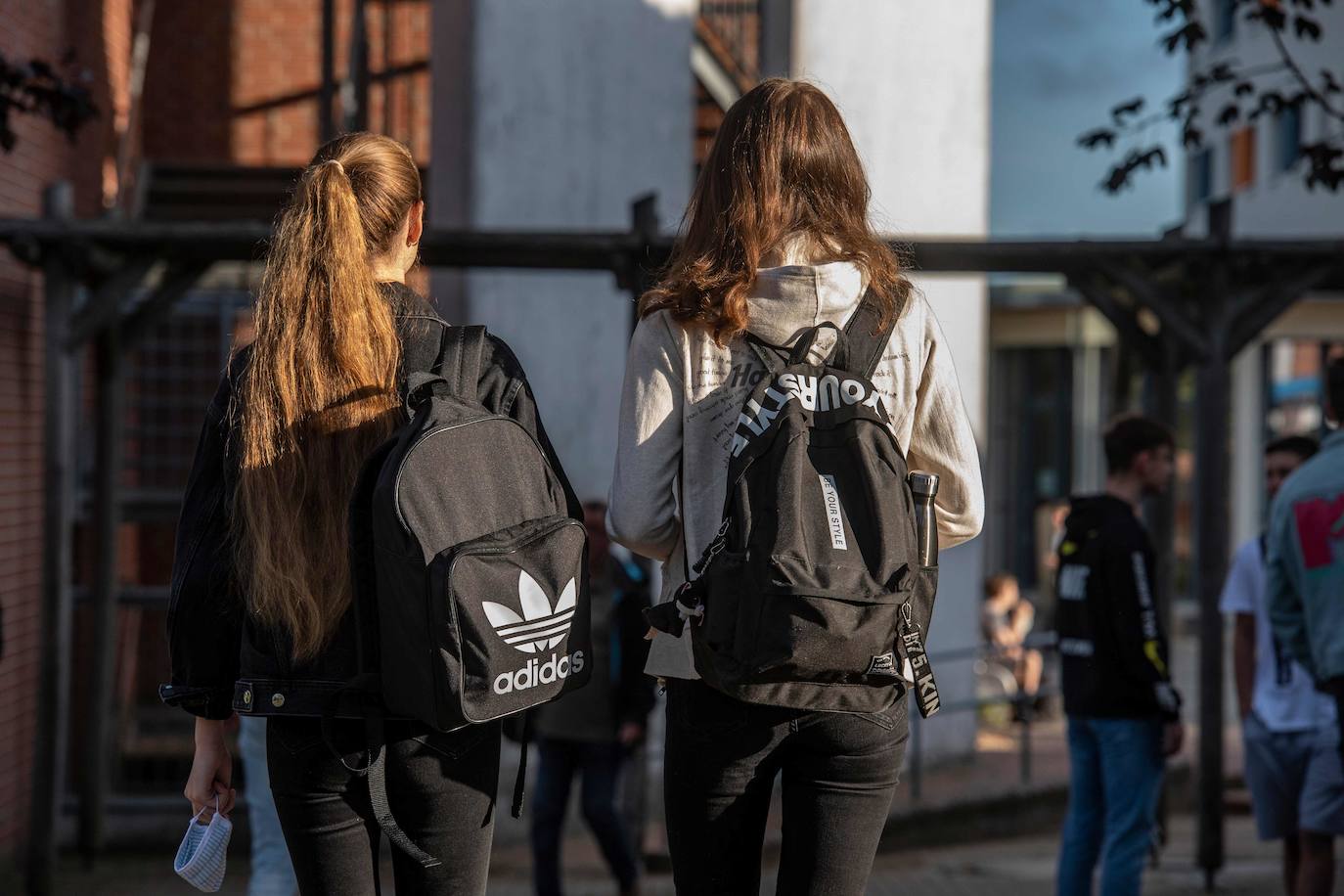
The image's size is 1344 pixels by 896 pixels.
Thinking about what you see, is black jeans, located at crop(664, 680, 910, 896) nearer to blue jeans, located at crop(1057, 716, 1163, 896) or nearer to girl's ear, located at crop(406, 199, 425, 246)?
girl's ear, located at crop(406, 199, 425, 246)

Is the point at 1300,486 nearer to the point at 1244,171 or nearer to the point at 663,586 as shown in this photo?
the point at 663,586

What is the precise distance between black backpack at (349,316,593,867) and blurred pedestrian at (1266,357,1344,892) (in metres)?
2.55

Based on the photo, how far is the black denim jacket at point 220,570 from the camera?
8.04 ft

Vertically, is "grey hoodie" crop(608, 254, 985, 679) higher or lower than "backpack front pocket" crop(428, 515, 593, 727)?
higher

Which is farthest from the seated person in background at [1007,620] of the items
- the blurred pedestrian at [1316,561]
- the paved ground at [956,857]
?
the blurred pedestrian at [1316,561]

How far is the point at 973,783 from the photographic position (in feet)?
29.3

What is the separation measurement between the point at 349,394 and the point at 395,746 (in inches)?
23.0

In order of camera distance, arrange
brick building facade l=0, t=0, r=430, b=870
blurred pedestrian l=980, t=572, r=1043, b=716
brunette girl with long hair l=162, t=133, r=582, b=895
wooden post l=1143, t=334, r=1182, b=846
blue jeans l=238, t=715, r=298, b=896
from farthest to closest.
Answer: blurred pedestrian l=980, t=572, r=1043, b=716 → brick building facade l=0, t=0, r=430, b=870 → wooden post l=1143, t=334, r=1182, b=846 → blue jeans l=238, t=715, r=298, b=896 → brunette girl with long hair l=162, t=133, r=582, b=895

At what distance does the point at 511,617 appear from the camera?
231 centimetres

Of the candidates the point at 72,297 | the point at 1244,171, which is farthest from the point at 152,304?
the point at 1244,171

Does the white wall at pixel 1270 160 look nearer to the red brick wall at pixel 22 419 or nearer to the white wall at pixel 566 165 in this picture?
the white wall at pixel 566 165

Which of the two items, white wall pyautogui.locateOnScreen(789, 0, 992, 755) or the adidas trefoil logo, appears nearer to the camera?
the adidas trefoil logo

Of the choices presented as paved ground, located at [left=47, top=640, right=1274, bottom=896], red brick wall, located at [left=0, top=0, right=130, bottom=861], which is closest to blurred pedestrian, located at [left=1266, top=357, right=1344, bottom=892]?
paved ground, located at [left=47, top=640, right=1274, bottom=896]

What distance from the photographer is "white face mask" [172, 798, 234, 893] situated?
253 cm
